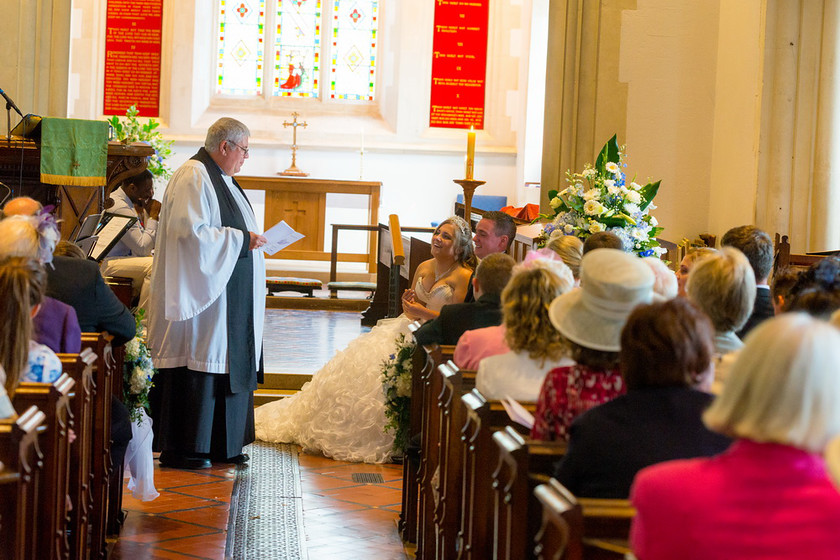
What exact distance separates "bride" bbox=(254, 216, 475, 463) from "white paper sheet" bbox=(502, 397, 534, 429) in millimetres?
2485

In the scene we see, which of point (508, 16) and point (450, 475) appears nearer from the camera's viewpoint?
point (450, 475)

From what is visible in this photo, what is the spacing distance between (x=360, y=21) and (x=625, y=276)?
12.4 m

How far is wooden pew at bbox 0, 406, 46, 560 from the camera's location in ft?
7.48

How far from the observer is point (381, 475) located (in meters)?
5.20

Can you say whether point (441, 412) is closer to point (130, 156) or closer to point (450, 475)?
point (450, 475)

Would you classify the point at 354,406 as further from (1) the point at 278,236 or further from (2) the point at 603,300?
(2) the point at 603,300

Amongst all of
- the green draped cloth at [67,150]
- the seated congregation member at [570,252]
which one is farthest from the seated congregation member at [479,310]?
the green draped cloth at [67,150]

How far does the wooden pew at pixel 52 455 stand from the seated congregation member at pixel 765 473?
1.74m

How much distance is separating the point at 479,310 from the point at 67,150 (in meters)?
Result: 3.77

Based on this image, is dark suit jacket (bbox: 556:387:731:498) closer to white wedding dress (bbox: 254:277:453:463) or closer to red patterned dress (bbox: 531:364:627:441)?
red patterned dress (bbox: 531:364:627:441)

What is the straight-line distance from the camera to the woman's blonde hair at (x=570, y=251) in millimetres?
3910

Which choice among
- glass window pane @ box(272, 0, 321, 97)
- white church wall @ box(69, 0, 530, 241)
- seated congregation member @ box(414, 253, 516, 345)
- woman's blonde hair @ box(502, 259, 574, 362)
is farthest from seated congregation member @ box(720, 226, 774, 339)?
glass window pane @ box(272, 0, 321, 97)

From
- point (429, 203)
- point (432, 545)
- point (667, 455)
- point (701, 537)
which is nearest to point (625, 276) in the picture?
point (667, 455)

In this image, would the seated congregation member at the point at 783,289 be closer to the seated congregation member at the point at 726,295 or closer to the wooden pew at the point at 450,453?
the seated congregation member at the point at 726,295
